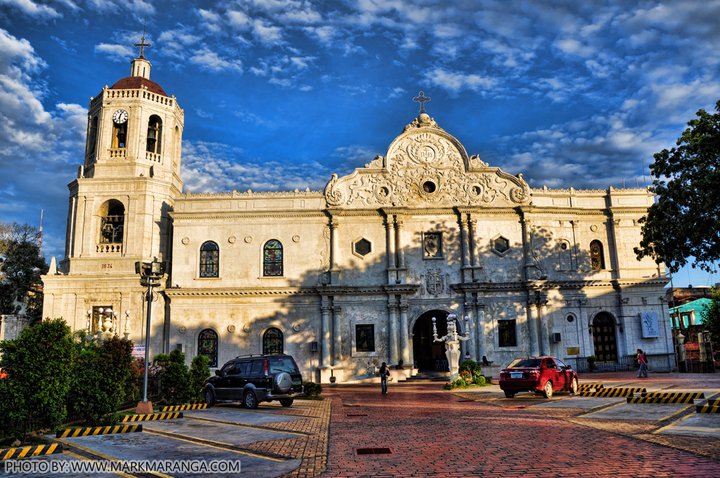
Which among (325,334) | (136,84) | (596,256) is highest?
(136,84)

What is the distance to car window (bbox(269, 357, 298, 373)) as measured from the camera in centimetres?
1915

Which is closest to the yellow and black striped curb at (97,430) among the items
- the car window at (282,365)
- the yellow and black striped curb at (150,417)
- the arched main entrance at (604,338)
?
the yellow and black striped curb at (150,417)

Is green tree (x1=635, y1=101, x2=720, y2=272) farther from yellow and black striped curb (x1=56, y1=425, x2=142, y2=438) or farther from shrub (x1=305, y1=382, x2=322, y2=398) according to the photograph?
yellow and black striped curb (x1=56, y1=425, x2=142, y2=438)

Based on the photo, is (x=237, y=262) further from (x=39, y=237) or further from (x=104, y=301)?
(x=39, y=237)

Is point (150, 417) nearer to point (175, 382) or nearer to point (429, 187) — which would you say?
point (175, 382)

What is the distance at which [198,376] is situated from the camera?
2048 centimetres

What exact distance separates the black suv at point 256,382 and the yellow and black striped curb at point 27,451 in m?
8.85

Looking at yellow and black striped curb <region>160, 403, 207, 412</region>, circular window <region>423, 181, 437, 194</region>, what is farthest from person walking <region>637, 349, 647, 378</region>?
yellow and black striped curb <region>160, 403, 207, 412</region>

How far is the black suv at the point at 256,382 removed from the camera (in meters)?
18.6

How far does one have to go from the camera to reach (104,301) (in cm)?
3212

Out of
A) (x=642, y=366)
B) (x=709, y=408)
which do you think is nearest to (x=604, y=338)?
(x=642, y=366)

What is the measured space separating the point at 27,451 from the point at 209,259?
80.9 feet

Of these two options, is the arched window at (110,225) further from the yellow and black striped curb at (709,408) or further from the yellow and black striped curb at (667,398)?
the yellow and black striped curb at (709,408)

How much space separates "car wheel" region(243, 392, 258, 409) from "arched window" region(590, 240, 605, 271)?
83.1 feet
